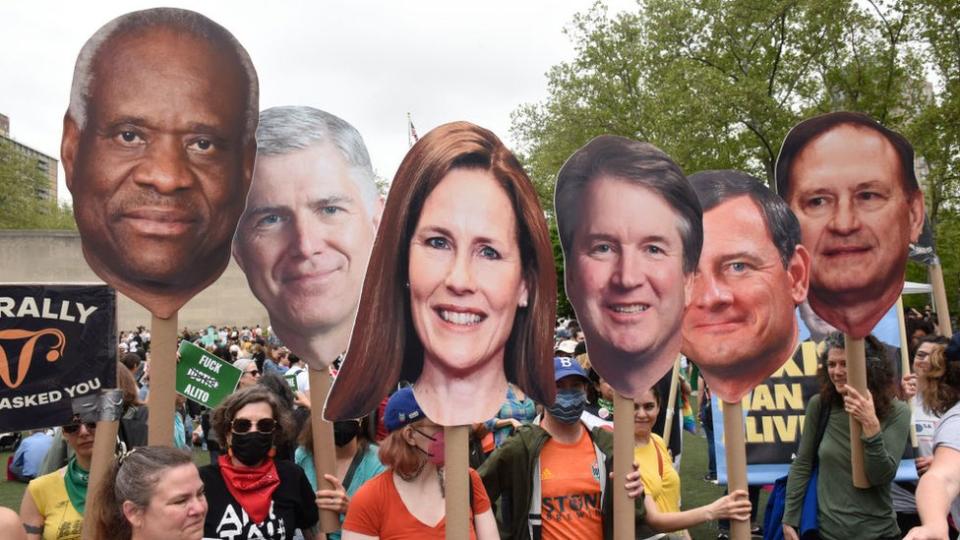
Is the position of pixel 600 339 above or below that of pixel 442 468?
above

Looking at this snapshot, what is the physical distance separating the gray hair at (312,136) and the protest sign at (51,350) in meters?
0.97

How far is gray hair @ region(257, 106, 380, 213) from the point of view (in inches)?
152

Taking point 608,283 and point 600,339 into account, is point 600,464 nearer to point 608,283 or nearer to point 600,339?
point 600,339

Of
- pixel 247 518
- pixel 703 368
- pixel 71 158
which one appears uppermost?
pixel 71 158

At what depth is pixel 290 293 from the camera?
391cm

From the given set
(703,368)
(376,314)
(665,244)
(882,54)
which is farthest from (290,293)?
(882,54)

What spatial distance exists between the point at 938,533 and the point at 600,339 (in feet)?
6.17

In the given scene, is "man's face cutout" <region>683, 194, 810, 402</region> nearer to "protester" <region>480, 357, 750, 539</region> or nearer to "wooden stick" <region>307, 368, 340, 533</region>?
"protester" <region>480, 357, 750, 539</region>

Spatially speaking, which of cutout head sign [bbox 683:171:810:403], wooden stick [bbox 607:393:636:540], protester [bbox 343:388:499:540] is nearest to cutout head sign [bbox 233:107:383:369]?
protester [bbox 343:388:499:540]

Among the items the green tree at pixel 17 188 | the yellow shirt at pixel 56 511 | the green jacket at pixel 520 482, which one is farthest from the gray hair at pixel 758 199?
the green tree at pixel 17 188

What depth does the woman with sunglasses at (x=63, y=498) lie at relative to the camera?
3814mm

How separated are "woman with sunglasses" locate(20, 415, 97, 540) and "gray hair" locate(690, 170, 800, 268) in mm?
3277

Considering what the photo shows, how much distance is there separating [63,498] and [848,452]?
391 centimetres

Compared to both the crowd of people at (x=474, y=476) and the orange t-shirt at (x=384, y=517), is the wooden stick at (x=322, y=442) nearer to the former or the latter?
the crowd of people at (x=474, y=476)
